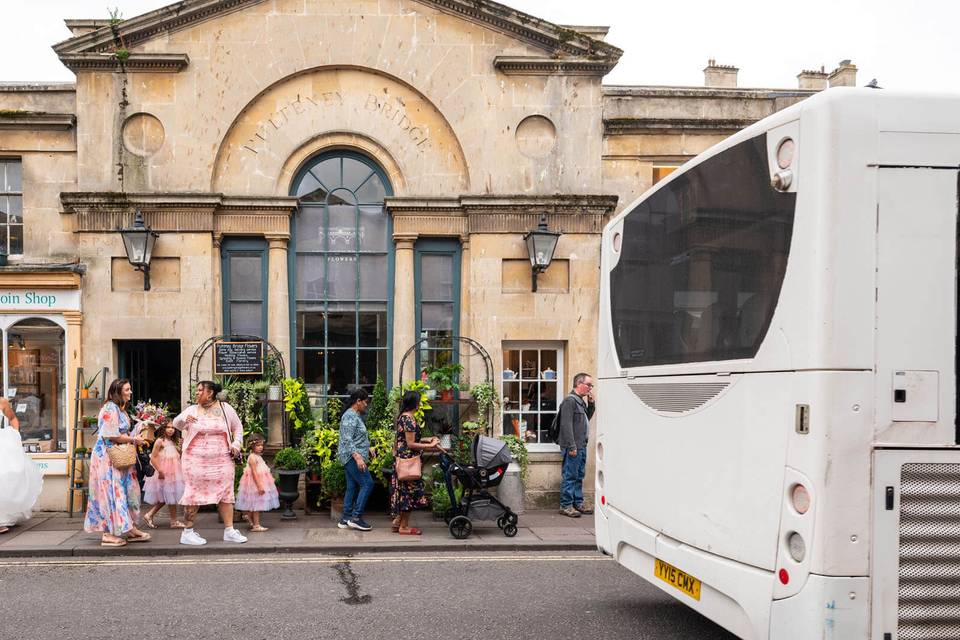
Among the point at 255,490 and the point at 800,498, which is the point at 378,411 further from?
the point at 800,498

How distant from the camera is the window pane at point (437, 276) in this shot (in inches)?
490

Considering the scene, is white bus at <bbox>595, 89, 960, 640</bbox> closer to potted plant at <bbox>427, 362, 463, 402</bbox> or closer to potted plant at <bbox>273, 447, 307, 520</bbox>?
potted plant at <bbox>427, 362, 463, 402</bbox>

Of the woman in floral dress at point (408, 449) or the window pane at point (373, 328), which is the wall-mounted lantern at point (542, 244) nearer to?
the window pane at point (373, 328)

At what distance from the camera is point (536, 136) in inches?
485

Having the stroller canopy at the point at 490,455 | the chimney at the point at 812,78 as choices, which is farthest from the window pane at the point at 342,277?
the chimney at the point at 812,78

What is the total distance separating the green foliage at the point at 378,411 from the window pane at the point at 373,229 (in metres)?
2.31

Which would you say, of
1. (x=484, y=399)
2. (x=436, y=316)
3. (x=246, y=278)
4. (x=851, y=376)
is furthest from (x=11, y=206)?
(x=851, y=376)

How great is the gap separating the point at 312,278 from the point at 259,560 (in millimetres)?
4858

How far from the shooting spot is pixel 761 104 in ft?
41.3

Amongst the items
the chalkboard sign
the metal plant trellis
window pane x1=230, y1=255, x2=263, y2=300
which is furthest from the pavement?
window pane x1=230, y1=255, x2=263, y2=300

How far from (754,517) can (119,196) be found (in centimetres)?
1018

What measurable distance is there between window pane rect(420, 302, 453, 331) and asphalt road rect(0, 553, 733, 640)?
426 centimetres

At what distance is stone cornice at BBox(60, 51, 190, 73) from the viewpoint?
11.6 m

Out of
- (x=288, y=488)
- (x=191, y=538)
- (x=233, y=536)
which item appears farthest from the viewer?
(x=288, y=488)
